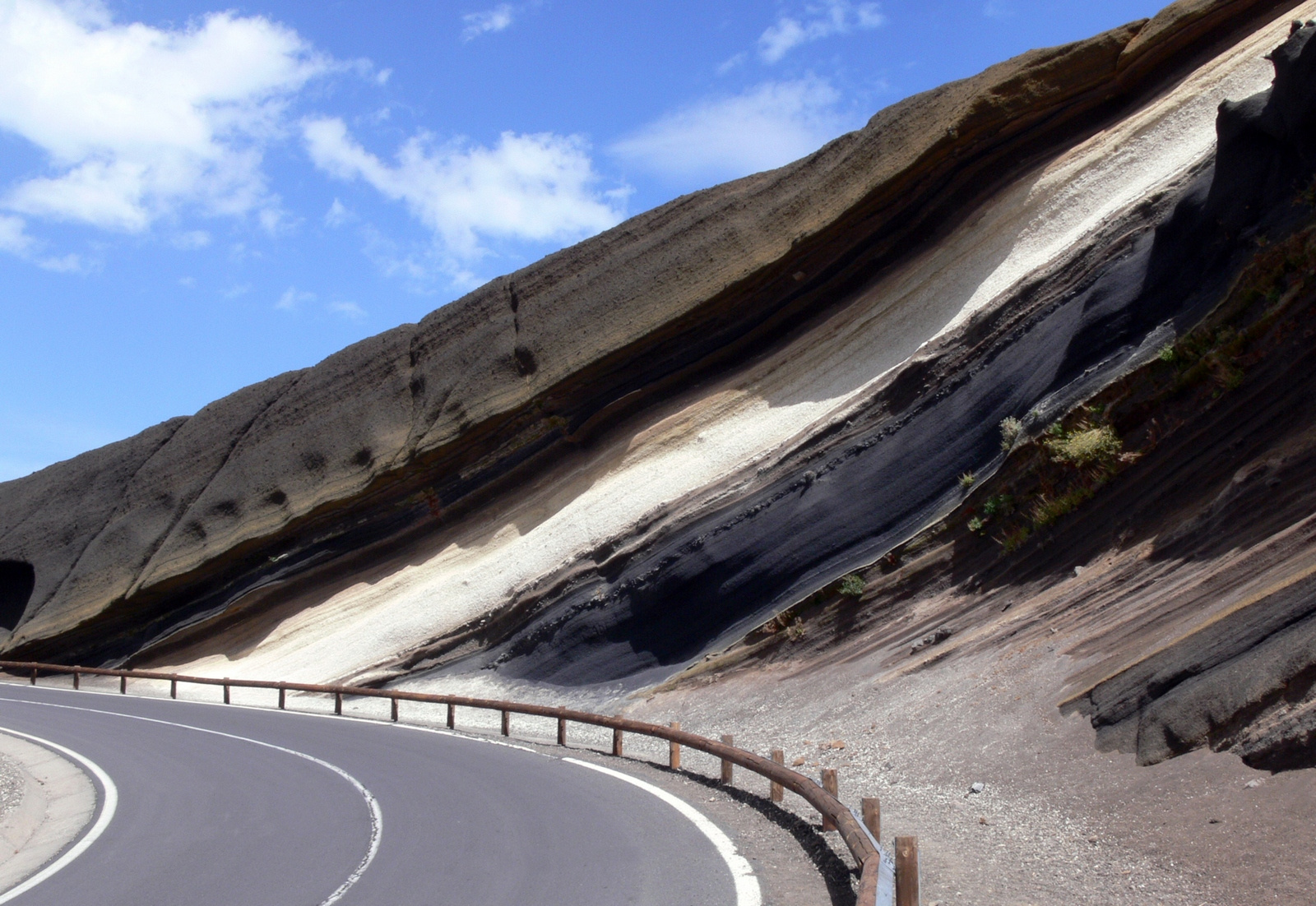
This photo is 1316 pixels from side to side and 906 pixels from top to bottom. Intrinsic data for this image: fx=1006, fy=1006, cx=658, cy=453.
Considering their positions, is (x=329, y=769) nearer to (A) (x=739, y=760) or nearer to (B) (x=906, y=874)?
(A) (x=739, y=760)

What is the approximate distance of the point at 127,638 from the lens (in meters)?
29.4

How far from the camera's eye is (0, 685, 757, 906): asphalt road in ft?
21.9

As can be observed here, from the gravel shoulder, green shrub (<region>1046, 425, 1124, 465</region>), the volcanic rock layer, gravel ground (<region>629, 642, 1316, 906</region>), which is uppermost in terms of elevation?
the volcanic rock layer

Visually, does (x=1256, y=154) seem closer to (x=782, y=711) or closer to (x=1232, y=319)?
(x=1232, y=319)

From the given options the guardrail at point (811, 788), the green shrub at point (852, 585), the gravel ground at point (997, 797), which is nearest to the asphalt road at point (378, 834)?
the gravel ground at point (997, 797)

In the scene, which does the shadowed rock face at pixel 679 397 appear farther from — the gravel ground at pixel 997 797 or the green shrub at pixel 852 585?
the gravel ground at pixel 997 797

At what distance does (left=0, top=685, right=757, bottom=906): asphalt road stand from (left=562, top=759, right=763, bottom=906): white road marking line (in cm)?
7

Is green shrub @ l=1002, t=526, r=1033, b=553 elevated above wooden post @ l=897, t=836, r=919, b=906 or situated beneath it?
elevated above

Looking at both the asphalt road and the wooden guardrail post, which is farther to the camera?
the asphalt road

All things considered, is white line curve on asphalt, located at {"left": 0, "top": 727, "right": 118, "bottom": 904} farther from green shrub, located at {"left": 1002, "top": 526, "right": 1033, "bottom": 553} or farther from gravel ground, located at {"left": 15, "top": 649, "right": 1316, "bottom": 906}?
green shrub, located at {"left": 1002, "top": 526, "right": 1033, "bottom": 553}

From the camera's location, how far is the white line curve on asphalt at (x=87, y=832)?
7285 millimetres

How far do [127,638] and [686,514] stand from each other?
19769mm

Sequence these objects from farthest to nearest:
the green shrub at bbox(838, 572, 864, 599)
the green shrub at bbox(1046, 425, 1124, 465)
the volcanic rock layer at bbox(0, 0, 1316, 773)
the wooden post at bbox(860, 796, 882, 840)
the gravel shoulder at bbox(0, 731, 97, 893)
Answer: the green shrub at bbox(838, 572, 864, 599) < the volcanic rock layer at bbox(0, 0, 1316, 773) < the green shrub at bbox(1046, 425, 1124, 465) < the gravel shoulder at bbox(0, 731, 97, 893) < the wooden post at bbox(860, 796, 882, 840)

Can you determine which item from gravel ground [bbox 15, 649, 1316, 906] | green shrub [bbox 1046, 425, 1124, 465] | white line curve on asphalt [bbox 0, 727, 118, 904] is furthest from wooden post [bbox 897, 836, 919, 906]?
green shrub [bbox 1046, 425, 1124, 465]
